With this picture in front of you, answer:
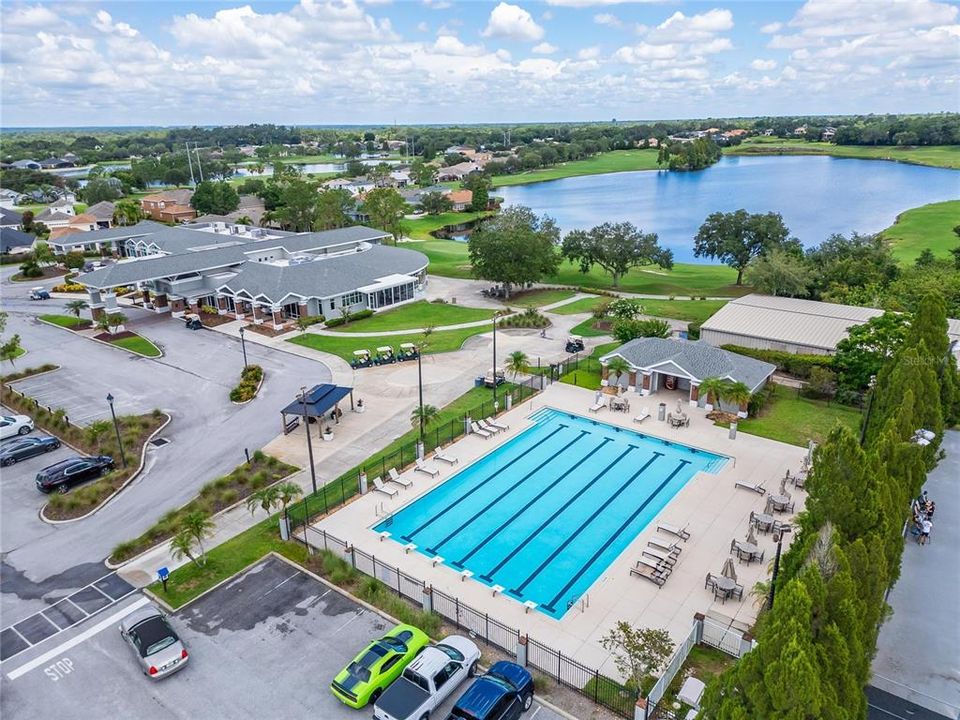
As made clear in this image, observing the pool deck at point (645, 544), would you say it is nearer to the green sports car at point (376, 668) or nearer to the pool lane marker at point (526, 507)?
the pool lane marker at point (526, 507)

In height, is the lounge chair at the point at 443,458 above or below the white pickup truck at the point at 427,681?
below

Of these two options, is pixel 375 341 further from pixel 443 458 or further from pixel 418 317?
pixel 443 458

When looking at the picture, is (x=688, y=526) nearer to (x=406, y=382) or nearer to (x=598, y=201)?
(x=406, y=382)

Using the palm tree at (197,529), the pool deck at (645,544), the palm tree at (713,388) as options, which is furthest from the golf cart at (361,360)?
the palm tree at (713,388)

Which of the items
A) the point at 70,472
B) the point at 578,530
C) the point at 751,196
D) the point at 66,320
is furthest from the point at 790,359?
the point at 751,196

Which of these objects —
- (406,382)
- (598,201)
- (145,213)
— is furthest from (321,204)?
(598,201)

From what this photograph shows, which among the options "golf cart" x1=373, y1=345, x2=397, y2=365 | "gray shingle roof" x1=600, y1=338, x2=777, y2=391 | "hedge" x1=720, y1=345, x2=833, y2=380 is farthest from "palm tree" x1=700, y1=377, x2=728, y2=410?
"golf cart" x1=373, y1=345, x2=397, y2=365
